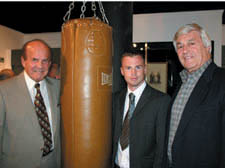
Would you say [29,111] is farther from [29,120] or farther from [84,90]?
[84,90]

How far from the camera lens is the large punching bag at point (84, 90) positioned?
1.32m

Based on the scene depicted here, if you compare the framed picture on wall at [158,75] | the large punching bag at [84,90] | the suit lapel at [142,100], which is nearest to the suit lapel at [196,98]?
the suit lapel at [142,100]

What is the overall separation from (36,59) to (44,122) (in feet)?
1.58

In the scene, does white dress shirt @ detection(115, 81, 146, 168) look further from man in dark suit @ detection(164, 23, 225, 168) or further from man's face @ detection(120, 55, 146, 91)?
man in dark suit @ detection(164, 23, 225, 168)

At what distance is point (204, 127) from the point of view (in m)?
1.23

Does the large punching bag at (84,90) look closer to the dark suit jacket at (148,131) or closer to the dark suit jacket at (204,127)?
the dark suit jacket at (148,131)

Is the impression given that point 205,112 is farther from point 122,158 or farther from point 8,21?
point 8,21

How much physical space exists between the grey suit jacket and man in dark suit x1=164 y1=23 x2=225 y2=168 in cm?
98

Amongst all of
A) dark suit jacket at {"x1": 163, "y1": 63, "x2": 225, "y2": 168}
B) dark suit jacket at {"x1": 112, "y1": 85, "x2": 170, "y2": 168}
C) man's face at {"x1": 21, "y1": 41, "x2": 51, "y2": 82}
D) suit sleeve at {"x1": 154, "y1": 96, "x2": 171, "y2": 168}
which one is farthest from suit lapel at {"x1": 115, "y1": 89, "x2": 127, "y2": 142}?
man's face at {"x1": 21, "y1": 41, "x2": 51, "y2": 82}

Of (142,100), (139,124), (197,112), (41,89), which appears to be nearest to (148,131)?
(139,124)

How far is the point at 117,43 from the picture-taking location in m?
1.85

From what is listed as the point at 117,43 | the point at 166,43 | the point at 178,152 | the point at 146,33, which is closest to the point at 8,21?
the point at 146,33

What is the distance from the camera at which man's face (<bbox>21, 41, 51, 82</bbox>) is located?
1.42 meters

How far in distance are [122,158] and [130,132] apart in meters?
0.22
